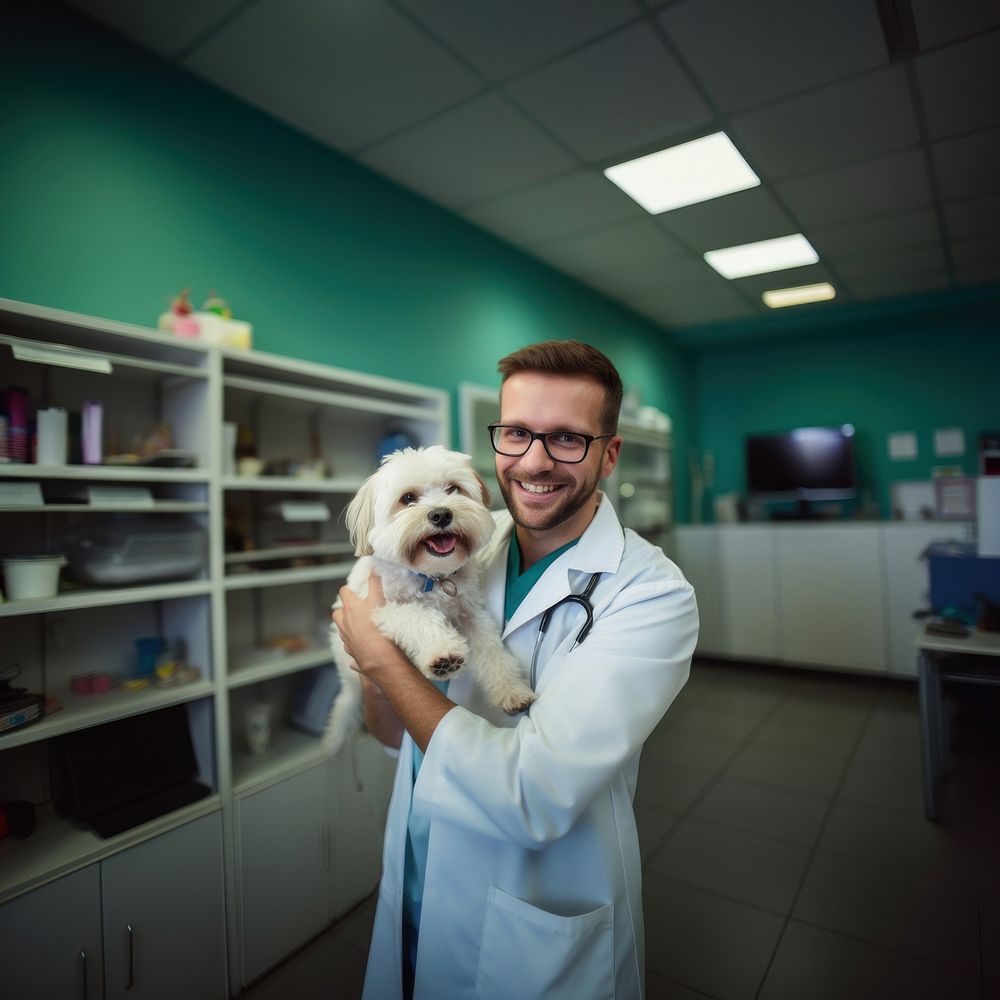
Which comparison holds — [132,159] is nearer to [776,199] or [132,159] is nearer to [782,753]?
[776,199]

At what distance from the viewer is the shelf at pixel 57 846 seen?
1478 mm

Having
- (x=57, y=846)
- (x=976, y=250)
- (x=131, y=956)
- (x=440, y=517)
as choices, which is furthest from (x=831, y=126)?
(x=131, y=956)

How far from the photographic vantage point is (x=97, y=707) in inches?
65.4

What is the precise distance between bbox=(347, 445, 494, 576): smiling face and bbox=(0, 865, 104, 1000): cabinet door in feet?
3.94

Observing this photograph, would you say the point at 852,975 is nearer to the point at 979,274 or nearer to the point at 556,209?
the point at 556,209

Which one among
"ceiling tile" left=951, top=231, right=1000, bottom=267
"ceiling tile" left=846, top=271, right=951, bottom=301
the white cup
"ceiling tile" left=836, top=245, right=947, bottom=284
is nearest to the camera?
the white cup

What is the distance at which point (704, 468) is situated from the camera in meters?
6.45

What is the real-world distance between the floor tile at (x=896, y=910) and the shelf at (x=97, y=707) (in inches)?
88.9

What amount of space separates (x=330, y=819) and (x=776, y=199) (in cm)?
377

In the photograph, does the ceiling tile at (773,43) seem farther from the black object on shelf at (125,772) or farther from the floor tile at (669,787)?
the floor tile at (669,787)

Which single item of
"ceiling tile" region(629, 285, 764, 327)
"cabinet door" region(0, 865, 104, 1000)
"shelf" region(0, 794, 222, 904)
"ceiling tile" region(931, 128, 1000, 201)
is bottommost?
"cabinet door" region(0, 865, 104, 1000)

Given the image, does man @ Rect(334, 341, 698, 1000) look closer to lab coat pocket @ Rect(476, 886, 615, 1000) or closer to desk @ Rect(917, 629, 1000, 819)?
lab coat pocket @ Rect(476, 886, 615, 1000)

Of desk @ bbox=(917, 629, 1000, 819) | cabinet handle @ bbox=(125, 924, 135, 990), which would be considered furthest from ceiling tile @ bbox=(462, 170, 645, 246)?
cabinet handle @ bbox=(125, 924, 135, 990)

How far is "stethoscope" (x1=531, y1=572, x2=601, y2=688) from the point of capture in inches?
44.0
